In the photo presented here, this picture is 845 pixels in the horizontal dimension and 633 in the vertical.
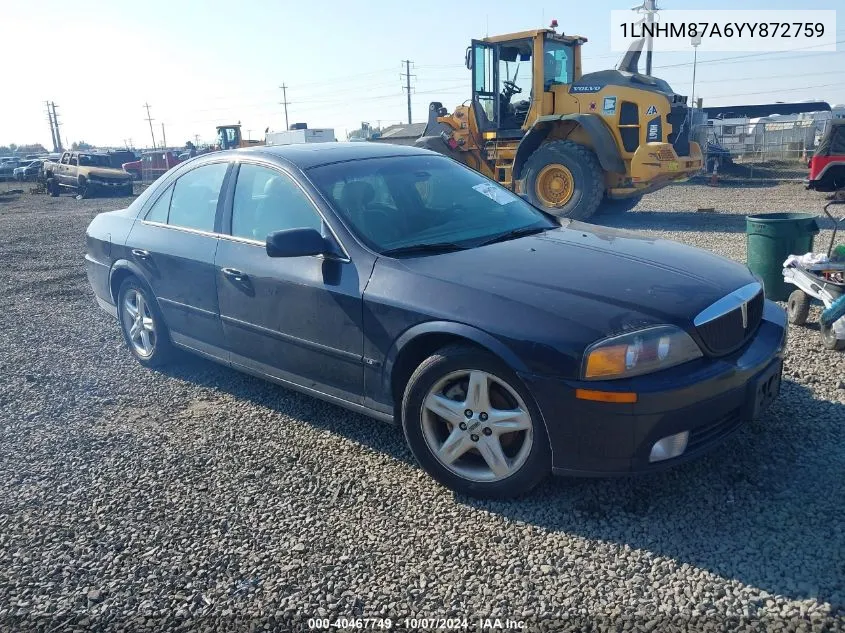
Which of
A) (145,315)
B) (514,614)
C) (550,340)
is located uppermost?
(550,340)

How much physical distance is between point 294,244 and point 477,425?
1.29 meters

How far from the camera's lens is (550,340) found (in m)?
2.75

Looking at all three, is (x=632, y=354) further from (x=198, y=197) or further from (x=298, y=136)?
(x=298, y=136)

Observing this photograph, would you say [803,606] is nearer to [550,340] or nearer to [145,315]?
[550,340]

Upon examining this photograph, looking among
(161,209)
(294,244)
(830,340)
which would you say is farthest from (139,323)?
(830,340)

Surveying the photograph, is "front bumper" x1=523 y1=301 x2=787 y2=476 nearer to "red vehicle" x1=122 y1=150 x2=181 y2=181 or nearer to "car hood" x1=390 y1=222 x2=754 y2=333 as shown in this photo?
"car hood" x1=390 y1=222 x2=754 y2=333

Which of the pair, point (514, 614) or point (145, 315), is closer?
point (514, 614)

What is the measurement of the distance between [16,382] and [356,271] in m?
3.17

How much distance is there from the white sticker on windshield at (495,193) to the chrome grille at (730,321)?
5.17ft

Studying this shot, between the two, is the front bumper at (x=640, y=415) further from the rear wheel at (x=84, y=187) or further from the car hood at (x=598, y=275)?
the rear wheel at (x=84, y=187)

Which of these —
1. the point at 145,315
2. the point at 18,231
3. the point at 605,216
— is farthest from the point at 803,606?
the point at 18,231

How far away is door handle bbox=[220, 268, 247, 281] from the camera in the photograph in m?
3.94

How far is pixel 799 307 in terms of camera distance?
527 cm

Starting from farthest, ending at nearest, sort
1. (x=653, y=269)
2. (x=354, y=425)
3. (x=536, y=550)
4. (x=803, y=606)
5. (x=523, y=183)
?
(x=523, y=183), (x=354, y=425), (x=653, y=269), (x=536, y=550), (x=803, y=606)
